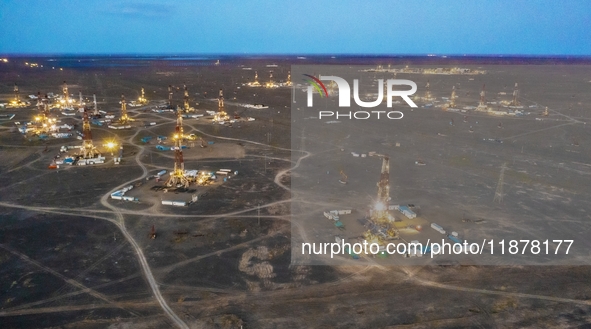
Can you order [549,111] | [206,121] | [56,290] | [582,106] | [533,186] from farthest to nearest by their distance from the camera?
[582,106] → [549,111] → [206,121] → [533,186] → [56,290]

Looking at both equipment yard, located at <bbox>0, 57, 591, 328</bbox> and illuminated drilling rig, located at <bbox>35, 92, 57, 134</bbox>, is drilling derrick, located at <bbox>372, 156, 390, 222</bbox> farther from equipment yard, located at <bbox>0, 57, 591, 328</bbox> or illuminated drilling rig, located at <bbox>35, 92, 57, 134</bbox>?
illuminated drilling rig, located at <bbox>35, 92, 57, 134</bbox>

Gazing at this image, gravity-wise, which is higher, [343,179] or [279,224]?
[343,179]

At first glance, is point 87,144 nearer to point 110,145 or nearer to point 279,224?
point 110,145

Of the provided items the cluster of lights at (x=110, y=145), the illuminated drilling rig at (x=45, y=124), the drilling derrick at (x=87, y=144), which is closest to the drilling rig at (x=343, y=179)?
the drilling derrick at (x=87, y=144)

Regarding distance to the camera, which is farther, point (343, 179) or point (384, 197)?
point (343, 179)

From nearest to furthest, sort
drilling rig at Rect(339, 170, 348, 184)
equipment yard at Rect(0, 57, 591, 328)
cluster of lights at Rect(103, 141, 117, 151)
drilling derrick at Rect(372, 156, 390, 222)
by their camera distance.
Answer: equipment yard at Rect(0, 57, 591, 328) < drilling derrick at Rect(372, 156, 390, 222) < drilling rig at Rect(339, 170, 348, 184) < cluster of lights at Rect(103, 141, 117, 151)

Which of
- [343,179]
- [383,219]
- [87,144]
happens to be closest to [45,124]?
[87,144]

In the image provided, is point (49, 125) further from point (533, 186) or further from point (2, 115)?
point (533, 186)

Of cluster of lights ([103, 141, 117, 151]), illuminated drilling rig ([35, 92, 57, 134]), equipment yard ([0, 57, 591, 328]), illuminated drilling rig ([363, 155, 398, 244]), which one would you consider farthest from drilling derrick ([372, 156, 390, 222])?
illuminated drilling rig ([35, 92, 57, 134])

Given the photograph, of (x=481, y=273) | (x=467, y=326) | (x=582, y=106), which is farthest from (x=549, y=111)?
(x=467, y=326)
